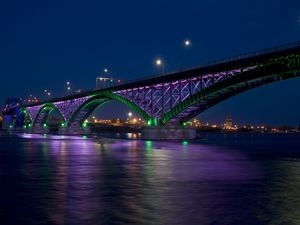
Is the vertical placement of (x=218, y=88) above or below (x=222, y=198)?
above

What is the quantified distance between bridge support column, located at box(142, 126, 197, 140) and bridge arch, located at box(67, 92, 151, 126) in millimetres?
2936

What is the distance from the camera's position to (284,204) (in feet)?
48.3

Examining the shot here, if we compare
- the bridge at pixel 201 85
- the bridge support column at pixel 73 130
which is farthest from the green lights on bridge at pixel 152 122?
the bridge support column at pixel 73 130

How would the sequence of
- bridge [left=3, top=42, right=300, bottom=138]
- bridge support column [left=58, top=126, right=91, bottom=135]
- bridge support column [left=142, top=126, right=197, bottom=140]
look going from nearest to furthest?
bridge [left=3, top=42, right=300, bottom=138] → bridge support column [left=142, top=126, right=197, bottom=140] → bridge support column [left=58, top=126, right=91, bottom=135]

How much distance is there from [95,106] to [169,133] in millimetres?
56103

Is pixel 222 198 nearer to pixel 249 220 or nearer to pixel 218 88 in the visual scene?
pixel 249 220

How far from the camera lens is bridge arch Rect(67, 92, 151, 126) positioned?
99438 mm

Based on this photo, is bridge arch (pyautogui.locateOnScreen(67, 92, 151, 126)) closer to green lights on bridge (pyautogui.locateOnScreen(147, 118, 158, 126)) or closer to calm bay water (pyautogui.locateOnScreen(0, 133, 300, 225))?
green lights on bridge (pyautogui.locateOnScreen(147, 118, 158, 126))

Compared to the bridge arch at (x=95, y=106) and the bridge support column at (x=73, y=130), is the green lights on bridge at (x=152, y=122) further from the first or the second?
the bridge support column at (x=73, y=130)

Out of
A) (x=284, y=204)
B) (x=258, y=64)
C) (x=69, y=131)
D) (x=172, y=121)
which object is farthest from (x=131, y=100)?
(x=284, y=204)

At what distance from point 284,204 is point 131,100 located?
9087 centimetres

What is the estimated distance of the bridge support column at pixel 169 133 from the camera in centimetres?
9306

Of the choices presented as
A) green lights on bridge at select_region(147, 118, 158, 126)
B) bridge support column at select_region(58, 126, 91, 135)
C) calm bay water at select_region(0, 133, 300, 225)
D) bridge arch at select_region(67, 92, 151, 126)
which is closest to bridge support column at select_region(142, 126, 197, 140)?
green lights on bridge at select_region(147, 118, 158, 126)

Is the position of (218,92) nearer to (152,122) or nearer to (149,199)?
(152,122)
